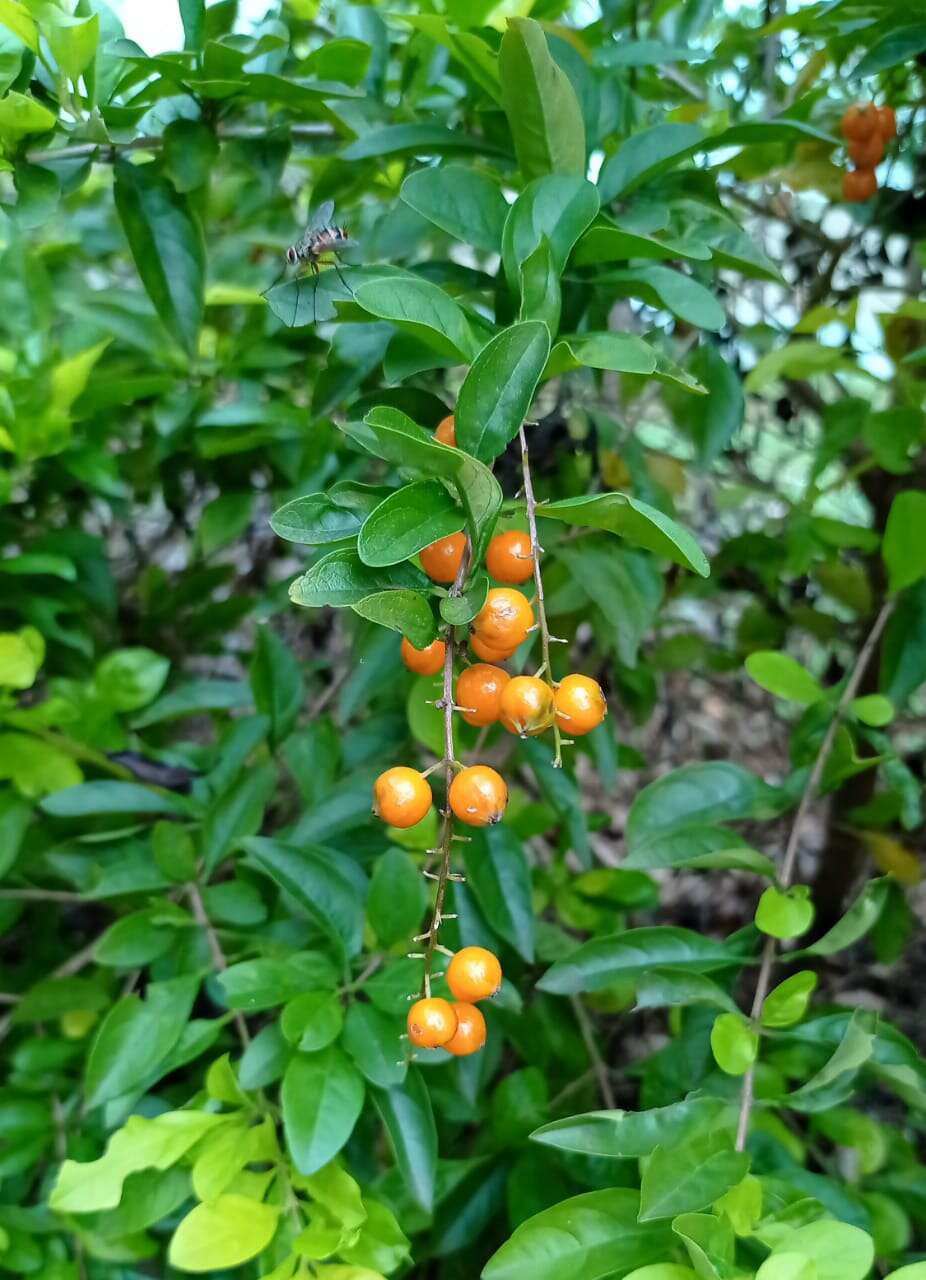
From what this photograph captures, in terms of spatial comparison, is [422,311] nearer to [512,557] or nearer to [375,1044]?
[512,557]

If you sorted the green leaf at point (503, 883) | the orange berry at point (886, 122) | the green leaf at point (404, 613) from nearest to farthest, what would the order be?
the green leaf at point (404, 613) < the green leaf at point (503, 883) < the orange berry at point (886, 122)

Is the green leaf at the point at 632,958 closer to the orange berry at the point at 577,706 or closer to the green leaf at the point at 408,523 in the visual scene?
the orange berry at the point at 577,706

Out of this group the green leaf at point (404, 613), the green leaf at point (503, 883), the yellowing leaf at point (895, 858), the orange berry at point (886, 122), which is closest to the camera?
the green leaf at point (404, 613)

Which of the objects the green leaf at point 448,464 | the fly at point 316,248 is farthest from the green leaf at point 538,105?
the green leaf at point 448,464

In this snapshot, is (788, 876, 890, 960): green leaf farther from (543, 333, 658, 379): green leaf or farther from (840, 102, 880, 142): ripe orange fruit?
(840, 102, 880, 142): ripe orange fruit

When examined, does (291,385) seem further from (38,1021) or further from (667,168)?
(38,1021)

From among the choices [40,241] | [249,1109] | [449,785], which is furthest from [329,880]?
[40,241]

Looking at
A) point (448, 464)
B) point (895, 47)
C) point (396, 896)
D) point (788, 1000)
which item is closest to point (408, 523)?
point (448, 464)
